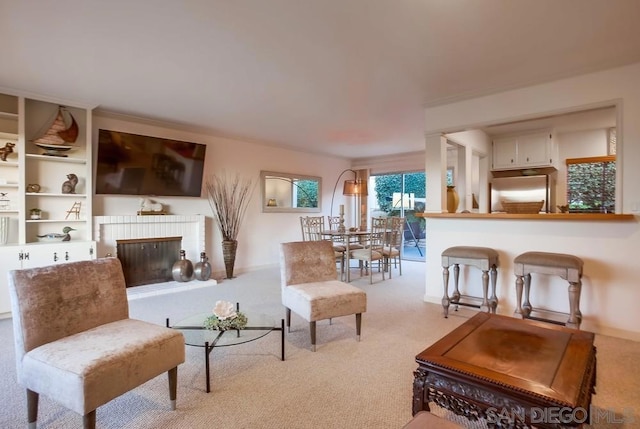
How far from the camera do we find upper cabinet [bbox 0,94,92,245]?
3.72 meters

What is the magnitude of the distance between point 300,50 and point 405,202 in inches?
225

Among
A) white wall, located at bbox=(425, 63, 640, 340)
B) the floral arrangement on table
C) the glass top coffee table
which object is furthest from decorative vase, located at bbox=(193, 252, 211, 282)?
white wall, located at bbox=(425, 63, 640, 340)

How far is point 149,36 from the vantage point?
2.52 metres

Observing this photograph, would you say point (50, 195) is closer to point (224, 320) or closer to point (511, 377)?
point (224, 320)

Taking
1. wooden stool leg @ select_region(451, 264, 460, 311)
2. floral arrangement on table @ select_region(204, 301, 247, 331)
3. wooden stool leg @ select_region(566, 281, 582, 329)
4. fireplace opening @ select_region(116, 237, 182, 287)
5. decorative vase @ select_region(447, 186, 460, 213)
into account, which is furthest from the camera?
fireplace opening @ select_region(116, 237, 182, 287)

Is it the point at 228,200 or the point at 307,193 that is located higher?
the point at 307,193

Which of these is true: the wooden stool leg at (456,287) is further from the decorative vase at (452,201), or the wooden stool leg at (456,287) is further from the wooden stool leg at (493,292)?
the decorative vase at (452,201)

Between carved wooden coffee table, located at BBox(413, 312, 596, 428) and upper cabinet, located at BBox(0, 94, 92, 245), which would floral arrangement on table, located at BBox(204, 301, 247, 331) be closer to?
carved wooden coffee table, located at BBox(413, 312, 596, 428)

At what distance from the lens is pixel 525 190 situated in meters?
5.68

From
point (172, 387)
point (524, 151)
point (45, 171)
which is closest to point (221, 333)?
point (172, 387)

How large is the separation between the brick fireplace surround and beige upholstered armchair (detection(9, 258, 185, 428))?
8.65 ft

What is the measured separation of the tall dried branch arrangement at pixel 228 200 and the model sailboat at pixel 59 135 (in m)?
1.96

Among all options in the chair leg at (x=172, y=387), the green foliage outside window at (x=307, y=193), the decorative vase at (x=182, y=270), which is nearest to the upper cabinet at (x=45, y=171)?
the decorative vase at (x=182, y=270)

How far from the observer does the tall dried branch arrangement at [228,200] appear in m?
5.61
